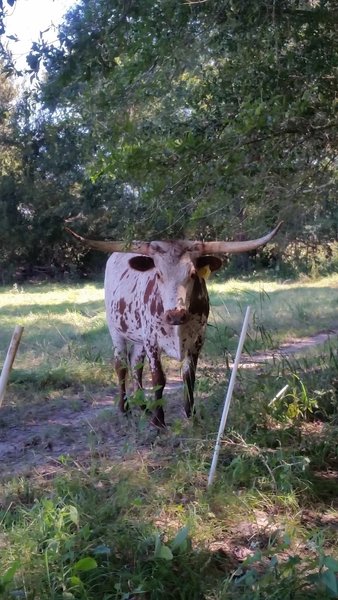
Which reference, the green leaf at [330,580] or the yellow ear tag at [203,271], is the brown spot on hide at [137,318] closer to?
the yellow ear tag at [203,271]

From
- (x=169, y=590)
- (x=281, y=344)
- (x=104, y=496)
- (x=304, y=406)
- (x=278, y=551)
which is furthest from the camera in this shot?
(x=281, y=344)

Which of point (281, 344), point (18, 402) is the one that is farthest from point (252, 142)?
point (281, 344)

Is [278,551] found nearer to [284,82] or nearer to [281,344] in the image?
[284,82]

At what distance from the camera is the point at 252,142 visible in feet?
18.1

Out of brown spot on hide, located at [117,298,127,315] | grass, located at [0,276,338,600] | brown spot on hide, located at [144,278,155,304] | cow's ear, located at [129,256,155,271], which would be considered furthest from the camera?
brown spot on hide, located at [117,298,127,315]

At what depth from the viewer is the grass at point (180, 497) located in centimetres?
370

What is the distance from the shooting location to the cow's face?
614 cm

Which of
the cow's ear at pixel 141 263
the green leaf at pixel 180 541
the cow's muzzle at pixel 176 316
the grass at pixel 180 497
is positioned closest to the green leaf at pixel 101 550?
the grass at pixel 180 497

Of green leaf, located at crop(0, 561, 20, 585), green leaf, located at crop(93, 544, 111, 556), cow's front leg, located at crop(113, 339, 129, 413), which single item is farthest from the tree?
green leaf, located at crop(0, 561, 20, 585)

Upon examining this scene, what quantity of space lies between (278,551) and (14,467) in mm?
2438

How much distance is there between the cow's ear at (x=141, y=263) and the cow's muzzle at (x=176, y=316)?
2.50 feet

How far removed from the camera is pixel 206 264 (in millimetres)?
6719

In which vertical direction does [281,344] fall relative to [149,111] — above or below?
below

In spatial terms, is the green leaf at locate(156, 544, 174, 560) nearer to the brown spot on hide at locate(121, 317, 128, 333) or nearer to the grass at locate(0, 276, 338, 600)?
the grass at locate(0, 276, 338, 600)
